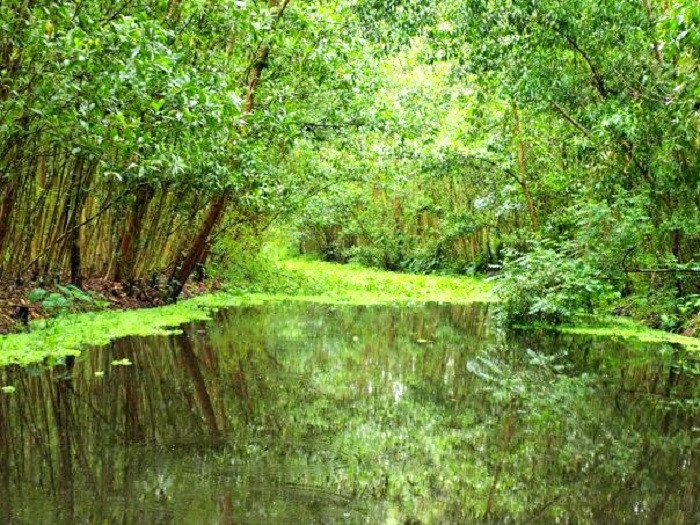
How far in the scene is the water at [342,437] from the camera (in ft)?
12.5

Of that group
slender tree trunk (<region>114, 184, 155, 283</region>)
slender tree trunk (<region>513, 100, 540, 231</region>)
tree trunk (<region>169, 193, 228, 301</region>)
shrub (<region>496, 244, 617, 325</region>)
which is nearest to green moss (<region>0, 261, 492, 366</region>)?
tree trunk (<region>169, 193, 228, 301</region>)

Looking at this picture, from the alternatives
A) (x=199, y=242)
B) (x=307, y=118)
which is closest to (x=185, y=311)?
(x=199, y=242)

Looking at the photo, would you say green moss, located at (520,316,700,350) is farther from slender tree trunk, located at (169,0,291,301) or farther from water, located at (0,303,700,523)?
slender tree trunk, located at (169,0,291,301)

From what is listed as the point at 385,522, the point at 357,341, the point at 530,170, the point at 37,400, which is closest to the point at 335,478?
the point at 385,522

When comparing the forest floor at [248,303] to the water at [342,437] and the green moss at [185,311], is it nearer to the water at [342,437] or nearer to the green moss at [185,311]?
the green moss at [185,311]

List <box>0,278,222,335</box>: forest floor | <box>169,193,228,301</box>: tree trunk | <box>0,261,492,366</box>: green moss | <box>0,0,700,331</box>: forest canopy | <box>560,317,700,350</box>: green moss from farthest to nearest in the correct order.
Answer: <box>169,193,228,301</box>: tree trunk
<box>560,317,700,350</box>: green moss
<box>0,278,222,335</box>: forest floor
<box>0,261,492,366</box>: green moss
<box>0,0,700,331</box>: forest canopy

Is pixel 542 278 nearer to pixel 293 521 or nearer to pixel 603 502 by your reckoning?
pixel 603 502

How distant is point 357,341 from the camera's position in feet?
33.9

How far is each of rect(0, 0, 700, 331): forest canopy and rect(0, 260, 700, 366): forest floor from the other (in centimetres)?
75

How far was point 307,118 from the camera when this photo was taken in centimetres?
1362

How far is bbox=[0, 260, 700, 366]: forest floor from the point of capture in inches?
325

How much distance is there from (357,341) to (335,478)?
6094 millimetres

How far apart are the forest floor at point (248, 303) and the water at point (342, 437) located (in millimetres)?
547

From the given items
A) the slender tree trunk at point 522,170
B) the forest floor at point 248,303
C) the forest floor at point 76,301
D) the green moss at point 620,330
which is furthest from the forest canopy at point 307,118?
the slender tree trunk at point 522,170
